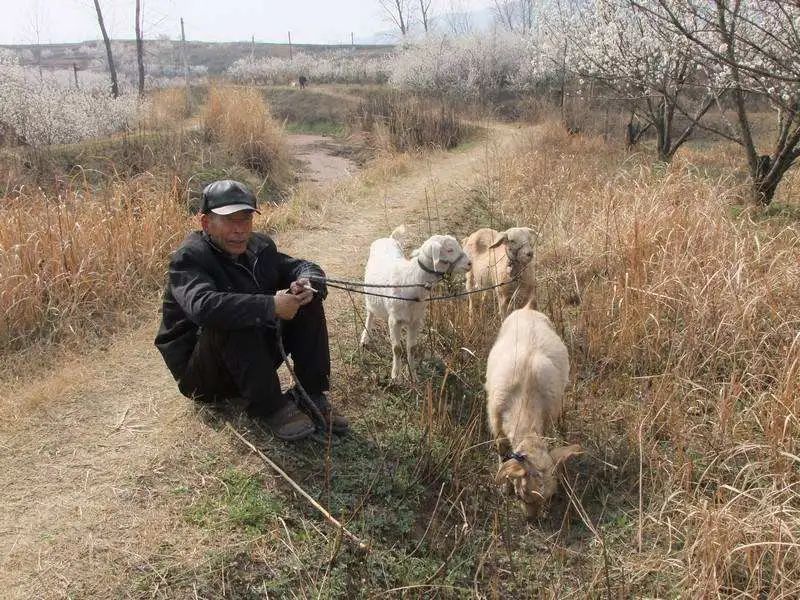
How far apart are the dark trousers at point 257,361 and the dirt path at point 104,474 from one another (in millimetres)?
288

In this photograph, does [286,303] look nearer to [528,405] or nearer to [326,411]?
[326,411]

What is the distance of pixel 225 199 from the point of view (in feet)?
9.80

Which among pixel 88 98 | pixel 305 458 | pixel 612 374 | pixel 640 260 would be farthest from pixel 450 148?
pixel 305 458

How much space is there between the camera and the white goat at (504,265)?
4.50 m

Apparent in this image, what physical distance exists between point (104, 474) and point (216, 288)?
1156mm

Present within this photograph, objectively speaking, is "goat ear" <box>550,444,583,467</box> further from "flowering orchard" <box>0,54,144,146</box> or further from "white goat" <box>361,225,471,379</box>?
"flowering orchard" <box>0,54,144,146</box>

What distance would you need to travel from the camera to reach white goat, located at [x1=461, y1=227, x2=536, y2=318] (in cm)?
450

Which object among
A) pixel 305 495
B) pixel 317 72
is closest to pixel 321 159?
pixel 305 495

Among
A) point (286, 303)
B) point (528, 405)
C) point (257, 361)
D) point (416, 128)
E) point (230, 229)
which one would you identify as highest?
point (416, 128)

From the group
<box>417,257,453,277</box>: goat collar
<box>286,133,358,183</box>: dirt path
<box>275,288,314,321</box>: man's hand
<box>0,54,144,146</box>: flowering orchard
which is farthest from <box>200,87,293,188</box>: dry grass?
<box>275,288,314,321</box>: man's hand

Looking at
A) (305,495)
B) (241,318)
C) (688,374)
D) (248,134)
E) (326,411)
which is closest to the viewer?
(241,318)

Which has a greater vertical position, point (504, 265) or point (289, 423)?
point (504, 265)

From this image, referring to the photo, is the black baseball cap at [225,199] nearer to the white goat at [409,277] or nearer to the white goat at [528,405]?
the white goat at [409,277]

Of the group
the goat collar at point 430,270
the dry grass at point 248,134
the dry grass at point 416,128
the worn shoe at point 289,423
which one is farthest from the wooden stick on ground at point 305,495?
the dry grass at point 416,128
